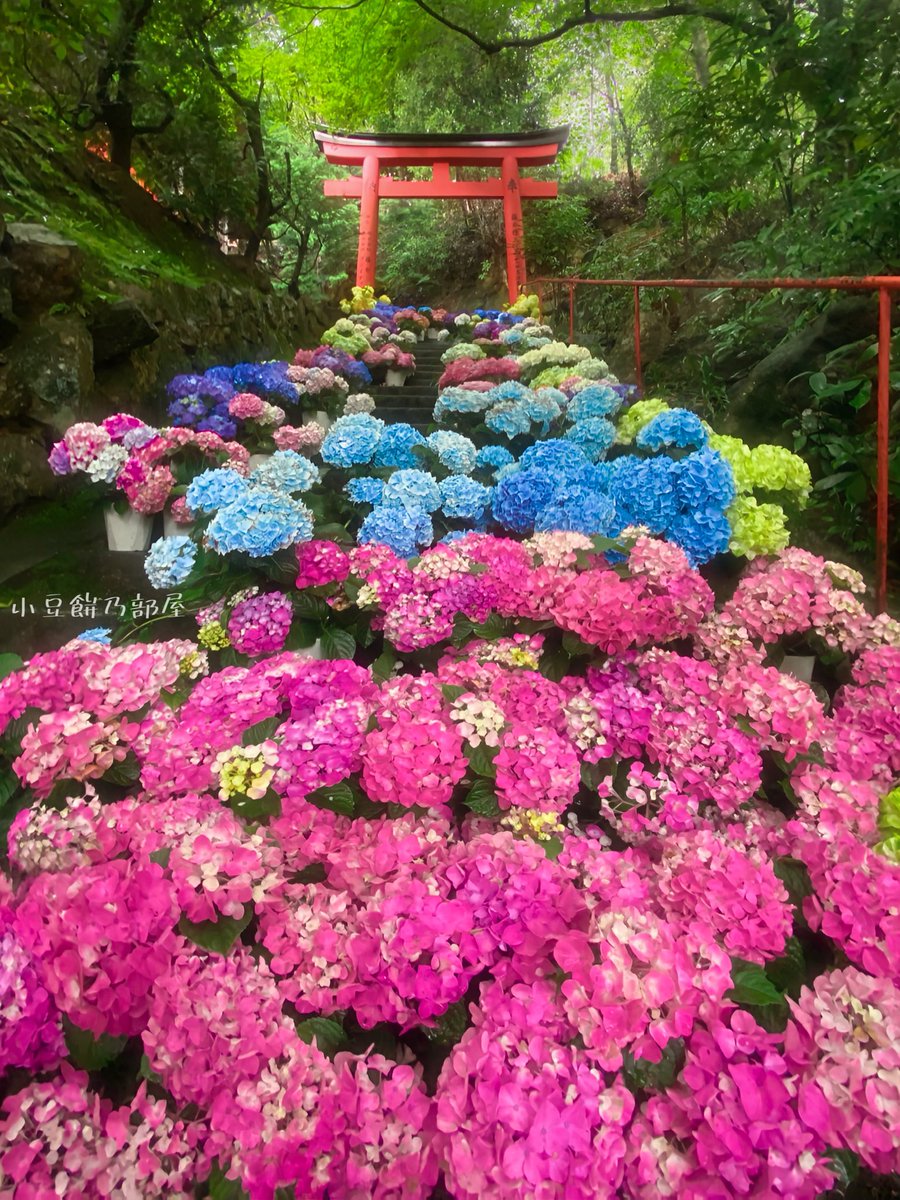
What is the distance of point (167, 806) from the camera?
1058 millimetres

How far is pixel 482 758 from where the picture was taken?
1.22 m

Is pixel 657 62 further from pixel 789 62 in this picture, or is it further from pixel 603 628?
pixel 603 628

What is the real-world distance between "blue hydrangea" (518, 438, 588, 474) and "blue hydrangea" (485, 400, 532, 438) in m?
0.76

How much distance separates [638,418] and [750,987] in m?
2.69

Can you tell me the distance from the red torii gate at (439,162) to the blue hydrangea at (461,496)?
25.9 ft

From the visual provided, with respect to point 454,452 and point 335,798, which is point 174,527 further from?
point 335,798

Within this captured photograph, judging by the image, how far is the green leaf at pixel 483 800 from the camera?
3.92ft

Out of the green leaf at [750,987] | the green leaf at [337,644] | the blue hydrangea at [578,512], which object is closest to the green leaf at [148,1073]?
the green leaf at [750,987]

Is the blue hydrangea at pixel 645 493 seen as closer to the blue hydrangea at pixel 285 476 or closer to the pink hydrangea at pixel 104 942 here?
the blue hydrangea at pixel 285 476

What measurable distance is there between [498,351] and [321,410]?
9.25ft

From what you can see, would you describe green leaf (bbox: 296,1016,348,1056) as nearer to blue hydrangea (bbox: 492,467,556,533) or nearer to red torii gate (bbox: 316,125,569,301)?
blue hydrangea (bbox: 492,467,556,533)

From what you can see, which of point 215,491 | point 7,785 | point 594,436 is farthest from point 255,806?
point 594,436

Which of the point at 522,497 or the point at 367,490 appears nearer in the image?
the point at 522,497

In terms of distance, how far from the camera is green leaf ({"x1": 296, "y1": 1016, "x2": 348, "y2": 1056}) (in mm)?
872
